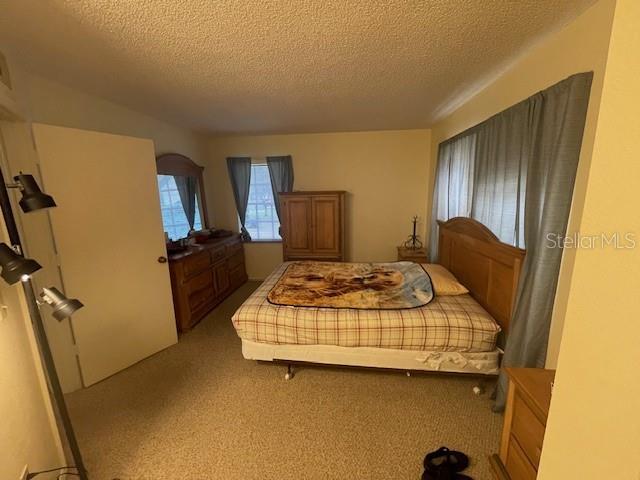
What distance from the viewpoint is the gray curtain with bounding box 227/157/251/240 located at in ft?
14.0

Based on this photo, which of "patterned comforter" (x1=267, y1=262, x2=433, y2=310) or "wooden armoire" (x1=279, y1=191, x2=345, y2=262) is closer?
"patterned comforter" (x1=267, y1=262, x2=433, y2=310)

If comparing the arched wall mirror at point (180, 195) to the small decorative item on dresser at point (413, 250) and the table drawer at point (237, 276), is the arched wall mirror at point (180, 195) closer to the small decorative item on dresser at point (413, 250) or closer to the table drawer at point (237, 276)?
the table drawer at point (237, 276)

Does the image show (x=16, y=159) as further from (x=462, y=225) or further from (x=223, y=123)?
(x=462, y=225)

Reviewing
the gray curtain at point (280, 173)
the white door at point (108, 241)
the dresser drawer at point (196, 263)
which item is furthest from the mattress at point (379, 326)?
the gray curtain at point (280, 173)

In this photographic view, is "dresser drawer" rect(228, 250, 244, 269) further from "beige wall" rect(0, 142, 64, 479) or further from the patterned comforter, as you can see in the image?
"beige wall" rect(0, 142, 64, 479)

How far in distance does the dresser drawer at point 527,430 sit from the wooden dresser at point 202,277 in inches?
118

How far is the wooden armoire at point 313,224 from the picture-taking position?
3.93 metres

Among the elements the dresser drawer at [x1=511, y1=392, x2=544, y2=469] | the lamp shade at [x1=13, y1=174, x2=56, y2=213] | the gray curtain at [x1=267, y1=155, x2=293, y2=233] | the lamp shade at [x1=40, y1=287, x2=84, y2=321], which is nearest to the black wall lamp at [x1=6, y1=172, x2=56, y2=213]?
the lamp shade at [x1=13, y1=174, x2=56, y2=213]

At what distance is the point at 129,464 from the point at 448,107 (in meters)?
4.02

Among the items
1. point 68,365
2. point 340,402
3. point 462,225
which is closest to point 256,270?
point 68,365

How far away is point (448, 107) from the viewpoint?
2.89m

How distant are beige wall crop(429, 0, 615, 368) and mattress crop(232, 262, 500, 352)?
1.49 ft

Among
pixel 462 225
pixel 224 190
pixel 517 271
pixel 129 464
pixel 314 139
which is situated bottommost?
pixel 129 464

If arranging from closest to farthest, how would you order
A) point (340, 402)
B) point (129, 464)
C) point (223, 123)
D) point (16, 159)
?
point (129, 464) → point (16, 159) → point (340, 402) → point (223, 123)
